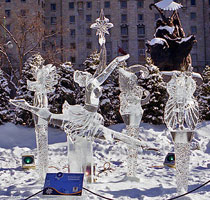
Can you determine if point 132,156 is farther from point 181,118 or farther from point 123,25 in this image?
point 123,25

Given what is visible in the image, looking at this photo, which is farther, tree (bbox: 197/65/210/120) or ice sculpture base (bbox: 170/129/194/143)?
tree (bbox: 197/65/210/120)

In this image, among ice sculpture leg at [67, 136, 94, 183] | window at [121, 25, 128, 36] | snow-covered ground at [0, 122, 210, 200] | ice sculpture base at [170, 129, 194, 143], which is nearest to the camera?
ice sculpture base at [170, 129, 194, 143]

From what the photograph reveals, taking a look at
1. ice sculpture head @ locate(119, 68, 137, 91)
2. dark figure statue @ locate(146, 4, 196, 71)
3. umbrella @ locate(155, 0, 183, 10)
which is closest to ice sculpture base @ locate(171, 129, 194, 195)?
ice sculpture head @ locate(119, 68, 137, 91)

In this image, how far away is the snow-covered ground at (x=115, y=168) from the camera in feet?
24.2

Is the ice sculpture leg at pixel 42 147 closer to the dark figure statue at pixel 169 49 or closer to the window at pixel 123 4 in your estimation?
the dark figure statue at pixel 169 49

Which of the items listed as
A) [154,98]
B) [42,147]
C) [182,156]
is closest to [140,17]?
[154,98]

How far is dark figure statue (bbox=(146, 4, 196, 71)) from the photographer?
1850 cm

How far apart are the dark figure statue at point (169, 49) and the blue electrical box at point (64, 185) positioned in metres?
13.5

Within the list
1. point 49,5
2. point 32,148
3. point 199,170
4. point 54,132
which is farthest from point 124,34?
point 199,170

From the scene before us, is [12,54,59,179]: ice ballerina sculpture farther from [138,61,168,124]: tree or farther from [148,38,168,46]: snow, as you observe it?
[148,38,168,46]: snow

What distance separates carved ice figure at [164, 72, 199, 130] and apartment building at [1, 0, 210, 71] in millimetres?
34419

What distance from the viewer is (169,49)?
61.8ft

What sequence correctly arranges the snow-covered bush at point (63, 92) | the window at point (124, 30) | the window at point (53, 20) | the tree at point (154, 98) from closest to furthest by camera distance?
1. the tree at point (154, 98)
2. the snow-covered bush at point (63, 92)
3. the window at point (124, 30)
4. the window at point (53, 20)

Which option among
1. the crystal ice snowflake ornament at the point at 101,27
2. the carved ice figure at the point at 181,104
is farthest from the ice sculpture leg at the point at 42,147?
the carved ice figure at the point at 181,104
